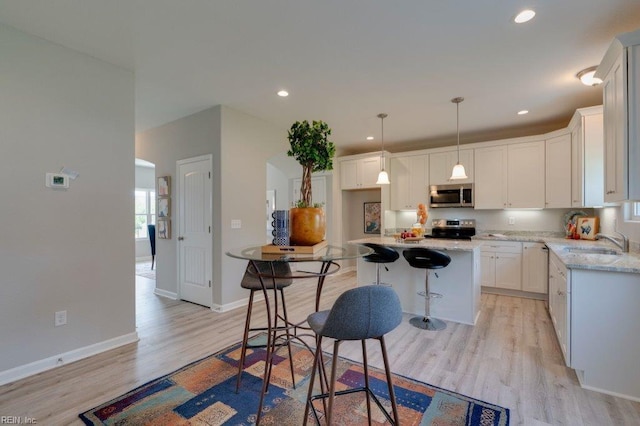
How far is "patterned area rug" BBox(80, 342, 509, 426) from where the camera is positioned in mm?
1874

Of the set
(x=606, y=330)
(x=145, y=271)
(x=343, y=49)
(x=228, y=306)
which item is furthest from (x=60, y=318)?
(x=145, y=271)

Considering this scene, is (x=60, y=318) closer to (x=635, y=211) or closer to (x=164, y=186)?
(x=164, y=186)

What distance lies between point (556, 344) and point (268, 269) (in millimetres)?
2929

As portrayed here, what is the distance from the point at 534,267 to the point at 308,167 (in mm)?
4218

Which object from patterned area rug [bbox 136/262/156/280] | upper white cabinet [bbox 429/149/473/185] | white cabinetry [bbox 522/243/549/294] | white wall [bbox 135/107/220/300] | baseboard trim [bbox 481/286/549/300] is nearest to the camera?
white wall [bbox 135/107/220/300]

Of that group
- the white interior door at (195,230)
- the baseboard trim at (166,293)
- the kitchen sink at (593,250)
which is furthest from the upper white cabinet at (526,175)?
the baseboard trim at (166,293)

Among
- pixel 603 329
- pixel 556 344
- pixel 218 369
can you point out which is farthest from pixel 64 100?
pixel 556 344

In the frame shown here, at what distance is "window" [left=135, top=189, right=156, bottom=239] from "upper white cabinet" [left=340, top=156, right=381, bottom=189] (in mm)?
5717

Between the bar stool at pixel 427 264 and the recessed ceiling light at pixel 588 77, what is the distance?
2.33 metres

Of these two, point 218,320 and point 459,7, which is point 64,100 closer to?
point 218,320

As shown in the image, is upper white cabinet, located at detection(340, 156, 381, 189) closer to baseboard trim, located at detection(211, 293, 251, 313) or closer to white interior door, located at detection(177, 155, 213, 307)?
white interior door, located at detection(177, 155, 213, 307)

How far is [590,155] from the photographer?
368 centimetres

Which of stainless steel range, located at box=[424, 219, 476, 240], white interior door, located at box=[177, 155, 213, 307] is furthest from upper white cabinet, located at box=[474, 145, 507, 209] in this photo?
white interior door, located at box=[177, 155, 213, 307]

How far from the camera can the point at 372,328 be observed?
4.71 feet
